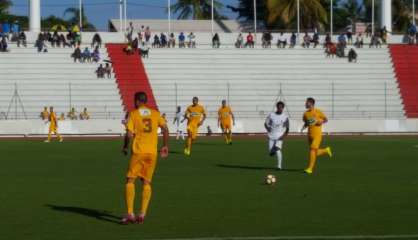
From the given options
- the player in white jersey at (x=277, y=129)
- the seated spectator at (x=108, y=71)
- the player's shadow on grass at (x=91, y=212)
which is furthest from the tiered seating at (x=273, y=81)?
the player's shadow on grass at (x=91, y=212)

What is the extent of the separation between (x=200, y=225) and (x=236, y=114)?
4198 centimetres

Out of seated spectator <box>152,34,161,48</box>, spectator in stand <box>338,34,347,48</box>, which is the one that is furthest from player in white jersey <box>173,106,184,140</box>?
spectator in stand <box>338,34,347,48</box>

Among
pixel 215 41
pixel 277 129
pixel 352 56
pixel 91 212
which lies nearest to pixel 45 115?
pixel 215 41

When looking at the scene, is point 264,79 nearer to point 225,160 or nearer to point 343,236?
point 225,160

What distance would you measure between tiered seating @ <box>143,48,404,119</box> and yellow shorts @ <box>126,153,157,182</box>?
40665 mm

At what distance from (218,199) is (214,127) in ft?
110

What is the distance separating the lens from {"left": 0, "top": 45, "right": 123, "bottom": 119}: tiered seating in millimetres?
54219

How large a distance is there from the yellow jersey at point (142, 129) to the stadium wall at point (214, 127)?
36.1 metres

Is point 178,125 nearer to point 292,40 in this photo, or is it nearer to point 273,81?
point 273,81

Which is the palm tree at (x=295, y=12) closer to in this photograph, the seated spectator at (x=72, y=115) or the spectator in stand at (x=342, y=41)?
the spectator in stand at (x=342, y=41)

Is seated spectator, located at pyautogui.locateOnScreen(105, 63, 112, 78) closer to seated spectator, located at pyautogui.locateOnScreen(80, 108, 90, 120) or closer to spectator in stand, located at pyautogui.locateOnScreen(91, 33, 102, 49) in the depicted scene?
spectator in stand, located at pyautogui.locateOnScreen(91, 33, 102, 49)

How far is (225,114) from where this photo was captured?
37.4 meters

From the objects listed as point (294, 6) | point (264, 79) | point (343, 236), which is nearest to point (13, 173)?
point (343, 236)

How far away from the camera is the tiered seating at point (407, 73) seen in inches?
2266
